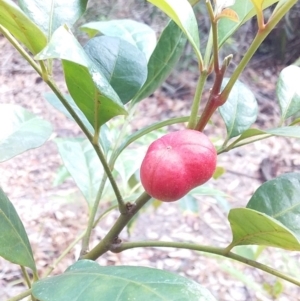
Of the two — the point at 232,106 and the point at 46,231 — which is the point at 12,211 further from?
the point at 46,231

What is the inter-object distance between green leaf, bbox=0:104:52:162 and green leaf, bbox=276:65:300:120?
0.25 metres

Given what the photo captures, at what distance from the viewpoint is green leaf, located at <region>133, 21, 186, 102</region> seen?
538 millimetres

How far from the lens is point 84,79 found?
36 centimetres

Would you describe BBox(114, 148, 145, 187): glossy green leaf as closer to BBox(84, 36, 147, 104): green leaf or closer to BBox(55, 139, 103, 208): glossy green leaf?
BBox(55, 139, 103, 208): glossy green leaf

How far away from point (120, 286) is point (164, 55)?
0.31 m

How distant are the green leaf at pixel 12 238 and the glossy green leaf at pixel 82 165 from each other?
198 mm

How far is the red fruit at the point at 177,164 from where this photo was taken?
1.21ft

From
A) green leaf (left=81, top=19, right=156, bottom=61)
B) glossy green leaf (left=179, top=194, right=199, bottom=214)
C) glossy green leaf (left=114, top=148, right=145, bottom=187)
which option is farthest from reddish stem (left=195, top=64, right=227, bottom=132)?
glossy green leaf (left=179, top=194, right=199, bottom=214)

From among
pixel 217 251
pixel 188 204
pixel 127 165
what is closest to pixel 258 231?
pixel 217 251

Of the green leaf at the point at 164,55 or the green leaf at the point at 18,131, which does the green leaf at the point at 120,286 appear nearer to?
the green leaf at the point at 18,131

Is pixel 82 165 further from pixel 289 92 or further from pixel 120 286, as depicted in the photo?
pixel 120 286

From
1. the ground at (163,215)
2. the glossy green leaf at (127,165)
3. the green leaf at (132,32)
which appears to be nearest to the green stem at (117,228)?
the green leaf at (132,32)

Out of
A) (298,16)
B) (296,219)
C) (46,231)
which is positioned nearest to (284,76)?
(296,219)

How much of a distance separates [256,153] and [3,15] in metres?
2.24
